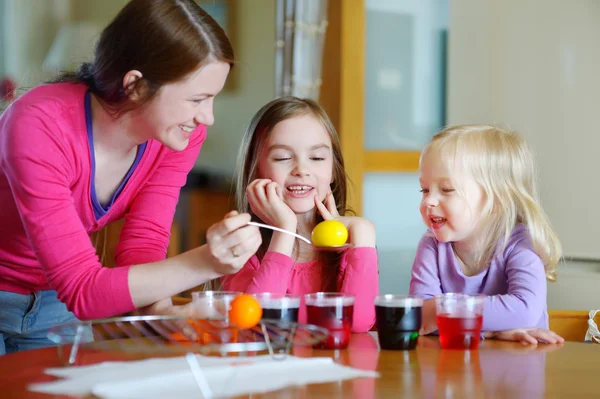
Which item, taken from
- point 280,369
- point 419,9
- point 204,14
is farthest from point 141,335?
point 419,9

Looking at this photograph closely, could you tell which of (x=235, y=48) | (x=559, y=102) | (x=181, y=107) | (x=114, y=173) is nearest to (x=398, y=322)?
(x=181, y=107)

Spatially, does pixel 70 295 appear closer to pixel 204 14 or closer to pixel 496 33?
pixel 204 14

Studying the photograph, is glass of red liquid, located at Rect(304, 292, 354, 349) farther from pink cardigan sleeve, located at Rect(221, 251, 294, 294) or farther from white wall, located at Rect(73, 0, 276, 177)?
white wall, located at Rect(73, 0, 276, 177)

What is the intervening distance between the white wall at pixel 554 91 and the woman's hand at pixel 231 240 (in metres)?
1.99

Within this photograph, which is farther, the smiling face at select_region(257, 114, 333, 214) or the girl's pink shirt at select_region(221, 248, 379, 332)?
the smiling face at select_region(257, 114, 333, 214)

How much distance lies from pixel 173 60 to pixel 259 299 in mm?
494

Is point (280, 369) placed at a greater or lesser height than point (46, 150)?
lesser

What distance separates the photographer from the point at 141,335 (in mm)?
1583

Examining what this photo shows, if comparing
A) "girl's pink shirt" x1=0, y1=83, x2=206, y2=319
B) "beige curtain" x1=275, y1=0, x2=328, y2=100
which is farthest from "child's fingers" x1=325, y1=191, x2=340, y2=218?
"beige curtain" x1=275, y1=0, x2=328, y2=100

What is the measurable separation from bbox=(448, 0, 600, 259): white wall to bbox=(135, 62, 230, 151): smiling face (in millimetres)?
1865

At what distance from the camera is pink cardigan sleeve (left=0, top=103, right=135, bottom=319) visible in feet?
4.81

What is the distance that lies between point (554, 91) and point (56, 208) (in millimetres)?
2232

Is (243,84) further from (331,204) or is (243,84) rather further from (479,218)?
(479,218)

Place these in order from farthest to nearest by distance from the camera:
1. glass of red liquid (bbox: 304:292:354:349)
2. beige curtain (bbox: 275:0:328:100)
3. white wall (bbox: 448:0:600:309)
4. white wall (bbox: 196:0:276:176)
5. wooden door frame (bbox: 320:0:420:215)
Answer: white wall (bbox: 196:0:276:176) < beige curtain (bbox: 275:0:328:100) < wooden door frame (bbox: 320:0:420:215) < white wall (bbox: 448:0:600:309) < glass of red liquid (bbox: 304:292:354:349)
